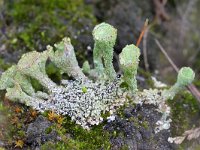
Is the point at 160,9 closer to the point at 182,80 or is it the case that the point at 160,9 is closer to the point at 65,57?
the point at 182,80

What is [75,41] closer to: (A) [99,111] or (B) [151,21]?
(A) [99,111]

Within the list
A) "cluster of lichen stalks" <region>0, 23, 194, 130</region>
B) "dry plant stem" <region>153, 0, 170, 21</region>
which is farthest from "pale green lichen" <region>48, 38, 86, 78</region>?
"dry plant stem" <region>153, 0, 170, 21</region>

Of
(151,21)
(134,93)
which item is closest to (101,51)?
(134,93)

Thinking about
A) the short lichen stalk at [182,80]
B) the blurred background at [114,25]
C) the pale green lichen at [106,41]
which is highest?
the blurred background at [114,25]

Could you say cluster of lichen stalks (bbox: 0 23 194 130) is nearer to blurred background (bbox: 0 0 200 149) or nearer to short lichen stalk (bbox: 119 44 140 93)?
short lichen stalk (bbox: 119 44 140 93)

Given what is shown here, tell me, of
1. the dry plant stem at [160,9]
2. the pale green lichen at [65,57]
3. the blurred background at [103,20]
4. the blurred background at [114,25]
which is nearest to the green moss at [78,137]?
the pale green lichen at [65,57]

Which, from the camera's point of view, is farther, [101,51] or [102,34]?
[101,51]

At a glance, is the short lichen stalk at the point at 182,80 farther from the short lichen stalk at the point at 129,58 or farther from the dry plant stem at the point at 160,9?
the dry plant stem at the point at 160,9
